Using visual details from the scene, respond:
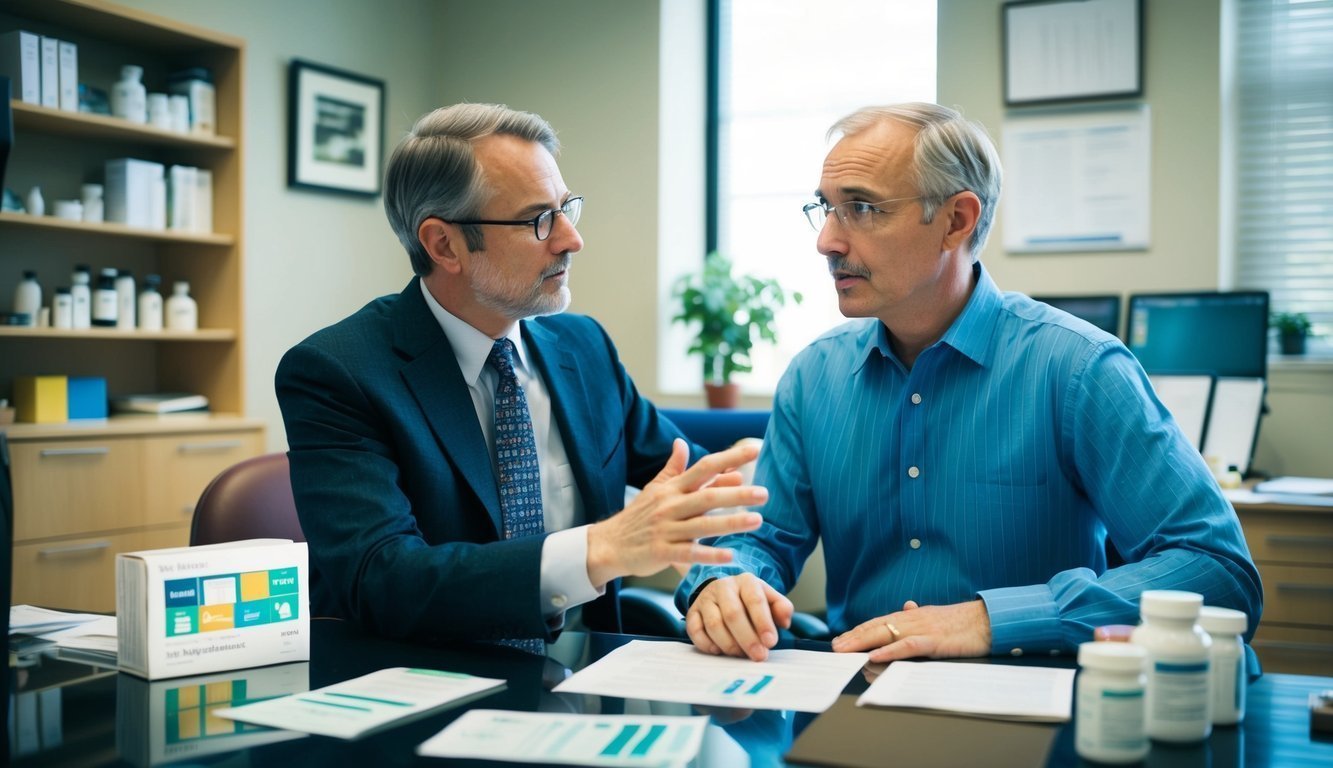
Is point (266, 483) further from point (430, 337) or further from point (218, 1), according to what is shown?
point (218, 1)

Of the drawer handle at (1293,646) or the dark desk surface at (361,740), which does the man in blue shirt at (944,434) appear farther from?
the drawer handle at (1293,646)

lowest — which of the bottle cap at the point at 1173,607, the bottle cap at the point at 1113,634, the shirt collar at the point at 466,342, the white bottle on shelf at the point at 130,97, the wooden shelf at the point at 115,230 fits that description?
the bottle cap at the point at 1113,634

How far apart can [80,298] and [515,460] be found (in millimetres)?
2486

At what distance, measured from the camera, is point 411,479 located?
1532 mm

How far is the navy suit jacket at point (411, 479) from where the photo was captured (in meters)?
1.28

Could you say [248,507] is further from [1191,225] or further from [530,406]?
[1191,225]

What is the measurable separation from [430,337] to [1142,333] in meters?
2.79

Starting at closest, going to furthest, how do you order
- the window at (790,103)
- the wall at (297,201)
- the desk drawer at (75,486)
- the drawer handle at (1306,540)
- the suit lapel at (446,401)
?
the suit lapel at (446,401)
the drawer handle at (1306,540)
the desk drawer at (75,486)
the wall at (297,201)
the window at (790,103)

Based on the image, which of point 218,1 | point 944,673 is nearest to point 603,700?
point 944,673

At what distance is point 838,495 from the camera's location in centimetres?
170

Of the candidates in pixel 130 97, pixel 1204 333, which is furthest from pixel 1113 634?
pixel 130 97

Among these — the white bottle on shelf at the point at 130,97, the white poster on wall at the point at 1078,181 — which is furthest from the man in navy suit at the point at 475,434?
the white poster on wall at the point at 1078,181

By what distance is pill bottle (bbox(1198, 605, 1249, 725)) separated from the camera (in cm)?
95

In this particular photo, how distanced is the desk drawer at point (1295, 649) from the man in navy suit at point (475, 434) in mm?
2021
